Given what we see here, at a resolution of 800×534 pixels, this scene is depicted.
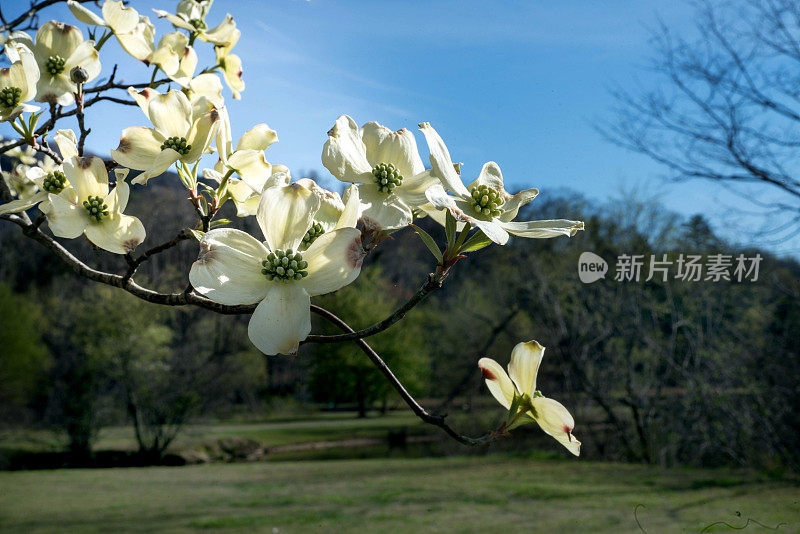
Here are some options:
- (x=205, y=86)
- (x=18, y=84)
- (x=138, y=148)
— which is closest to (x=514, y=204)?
(x=138, y=148)

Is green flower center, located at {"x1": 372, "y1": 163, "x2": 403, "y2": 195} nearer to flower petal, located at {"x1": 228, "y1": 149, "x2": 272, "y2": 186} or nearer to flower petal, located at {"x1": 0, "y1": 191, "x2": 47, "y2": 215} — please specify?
flower petal, located at {"x1": 228, "y1": 149, "x2": 272, "y2": 186}

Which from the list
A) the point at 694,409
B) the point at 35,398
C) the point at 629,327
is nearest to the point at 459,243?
the point at 694,409

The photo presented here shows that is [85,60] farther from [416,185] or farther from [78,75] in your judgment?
[416,185]

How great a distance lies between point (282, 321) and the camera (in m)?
0.44

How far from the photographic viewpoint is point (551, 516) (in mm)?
4438

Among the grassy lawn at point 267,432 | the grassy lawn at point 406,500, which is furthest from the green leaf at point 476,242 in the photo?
the grassy lawn at point 267,432

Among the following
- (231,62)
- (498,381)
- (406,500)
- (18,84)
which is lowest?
(406,500)

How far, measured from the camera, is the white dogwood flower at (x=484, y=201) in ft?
1.40

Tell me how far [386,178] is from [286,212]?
9 cm

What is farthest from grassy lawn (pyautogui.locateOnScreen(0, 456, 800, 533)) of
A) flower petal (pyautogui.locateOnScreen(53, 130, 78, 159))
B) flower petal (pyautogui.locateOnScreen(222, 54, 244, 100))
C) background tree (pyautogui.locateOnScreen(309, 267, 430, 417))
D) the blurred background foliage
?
flower petal (pyautogui.locateOnScreen(53, 130, 78, 159))

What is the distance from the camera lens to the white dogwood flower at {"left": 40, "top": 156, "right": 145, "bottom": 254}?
0.63 m

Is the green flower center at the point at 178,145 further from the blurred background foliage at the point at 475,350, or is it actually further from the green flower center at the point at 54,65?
the blurred background foliage at the point at 475,350

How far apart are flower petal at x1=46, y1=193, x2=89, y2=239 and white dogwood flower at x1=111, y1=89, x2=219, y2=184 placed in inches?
3.3

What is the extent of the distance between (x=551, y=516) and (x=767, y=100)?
3.18 meters
